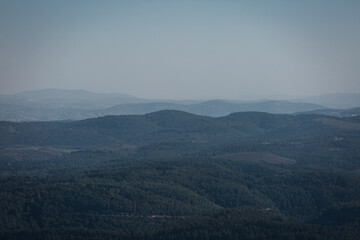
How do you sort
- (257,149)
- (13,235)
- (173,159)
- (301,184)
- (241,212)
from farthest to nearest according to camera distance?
(257,149), (173,159), (301,184), (241,212), (13,235)

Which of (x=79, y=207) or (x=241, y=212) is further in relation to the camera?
(x=79, y=207)

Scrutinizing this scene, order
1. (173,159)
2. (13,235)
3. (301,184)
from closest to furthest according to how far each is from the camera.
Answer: (13,235)
(301,184)
(173,159)

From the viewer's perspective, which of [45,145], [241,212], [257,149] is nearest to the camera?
[241,212]

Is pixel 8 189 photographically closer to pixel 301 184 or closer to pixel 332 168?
pixel 301 184

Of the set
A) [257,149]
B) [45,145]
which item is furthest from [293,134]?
[45,145]

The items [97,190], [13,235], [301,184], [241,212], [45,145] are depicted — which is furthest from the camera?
[45,145]

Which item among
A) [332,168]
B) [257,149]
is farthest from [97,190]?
[257,149]

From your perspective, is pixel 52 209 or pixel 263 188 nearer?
pixel 52 209

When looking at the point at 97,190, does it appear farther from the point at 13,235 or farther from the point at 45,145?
the point at 45,145
